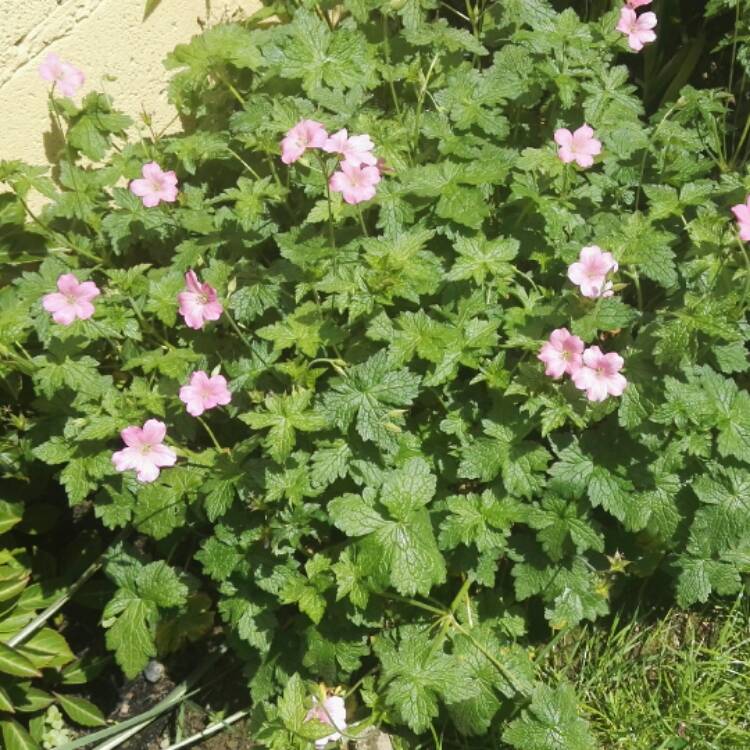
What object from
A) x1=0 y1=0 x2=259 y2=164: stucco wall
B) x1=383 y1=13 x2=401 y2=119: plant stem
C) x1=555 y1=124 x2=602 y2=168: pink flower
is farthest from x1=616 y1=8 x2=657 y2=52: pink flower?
x1=0 y1=0 x2=259 y2=164: stucco wall

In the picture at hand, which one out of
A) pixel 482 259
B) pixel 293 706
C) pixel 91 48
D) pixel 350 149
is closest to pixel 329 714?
pixel 293 706

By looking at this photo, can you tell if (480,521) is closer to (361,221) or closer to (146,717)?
(361,221)

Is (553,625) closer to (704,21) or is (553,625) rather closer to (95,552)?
(95,552)

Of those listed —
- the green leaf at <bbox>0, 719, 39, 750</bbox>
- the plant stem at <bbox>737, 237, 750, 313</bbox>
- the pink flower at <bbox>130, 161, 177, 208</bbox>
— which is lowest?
the green leaf at <bbox>0, 719, 39, 750</bbox>

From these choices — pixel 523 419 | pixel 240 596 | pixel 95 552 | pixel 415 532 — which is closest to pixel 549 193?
pixel 523 419

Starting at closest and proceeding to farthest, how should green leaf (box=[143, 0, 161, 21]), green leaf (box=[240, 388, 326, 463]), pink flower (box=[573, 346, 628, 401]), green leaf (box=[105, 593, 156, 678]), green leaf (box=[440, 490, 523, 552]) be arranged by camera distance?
pink flower (box=[573, 346, 628, 401]) → green leaf (box=[240, 388, 326, 463]) → green leaf (box=[440, 490, 523, 552]) → green leaf (box=[105, 593, 156, 678]) → green leaf (box=[143, 0, 161, 21])

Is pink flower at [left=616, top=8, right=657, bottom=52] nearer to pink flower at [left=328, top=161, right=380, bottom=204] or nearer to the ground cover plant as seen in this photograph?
the ground cover plant
